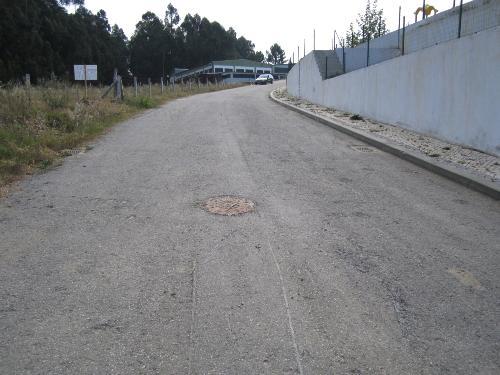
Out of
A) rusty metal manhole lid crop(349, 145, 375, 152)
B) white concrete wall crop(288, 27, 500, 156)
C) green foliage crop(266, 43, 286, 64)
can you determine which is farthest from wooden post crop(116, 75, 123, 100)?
green foliage crop(266, 43, 286, 64)

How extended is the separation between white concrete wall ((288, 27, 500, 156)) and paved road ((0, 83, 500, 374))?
1993mm

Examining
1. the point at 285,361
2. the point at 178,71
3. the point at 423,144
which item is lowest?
the point at 285,361

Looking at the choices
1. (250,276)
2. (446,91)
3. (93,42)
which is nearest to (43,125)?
(250,276)

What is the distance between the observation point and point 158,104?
2378 cm

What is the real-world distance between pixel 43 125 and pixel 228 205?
23.9ft

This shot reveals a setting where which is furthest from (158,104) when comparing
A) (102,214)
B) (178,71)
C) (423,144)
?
(178,71)

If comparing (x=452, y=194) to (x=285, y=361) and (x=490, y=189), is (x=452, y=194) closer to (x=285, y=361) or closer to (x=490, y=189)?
(x=490, y=189)

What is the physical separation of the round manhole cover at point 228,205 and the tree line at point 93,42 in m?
15.8

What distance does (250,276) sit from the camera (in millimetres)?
4016

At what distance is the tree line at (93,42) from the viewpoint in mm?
51719

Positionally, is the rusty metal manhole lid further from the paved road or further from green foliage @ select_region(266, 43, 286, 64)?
green foliage @ select_region(266, 43, 286, 64)

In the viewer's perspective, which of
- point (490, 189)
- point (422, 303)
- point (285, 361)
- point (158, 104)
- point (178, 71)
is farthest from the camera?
point (178, 71)

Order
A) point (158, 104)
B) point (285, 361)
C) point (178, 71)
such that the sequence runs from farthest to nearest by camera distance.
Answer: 1. point (178, 71)
2. point (158, 104)
3. point (285, 361)

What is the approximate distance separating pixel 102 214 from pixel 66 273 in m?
1.70
